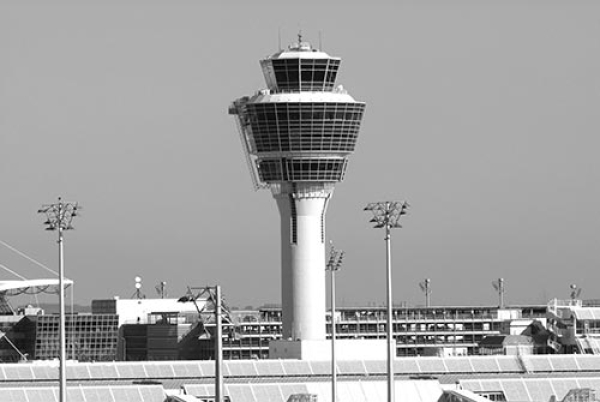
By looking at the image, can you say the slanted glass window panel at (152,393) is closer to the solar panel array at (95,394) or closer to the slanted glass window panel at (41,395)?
the solar panel array at (95,394)

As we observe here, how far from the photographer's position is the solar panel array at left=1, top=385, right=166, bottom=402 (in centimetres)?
18550

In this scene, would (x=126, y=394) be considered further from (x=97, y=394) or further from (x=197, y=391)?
(x=197, y=391)

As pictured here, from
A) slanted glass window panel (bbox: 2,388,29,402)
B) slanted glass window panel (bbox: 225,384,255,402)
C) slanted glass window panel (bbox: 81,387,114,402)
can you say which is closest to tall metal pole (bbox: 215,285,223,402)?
slanted glass window panel (bbox: 2,388,29,402)

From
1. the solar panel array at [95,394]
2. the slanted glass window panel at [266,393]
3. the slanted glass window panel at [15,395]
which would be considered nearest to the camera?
the slanted glass window panel at [15,395]

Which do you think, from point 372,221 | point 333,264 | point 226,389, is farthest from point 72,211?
point 226,389

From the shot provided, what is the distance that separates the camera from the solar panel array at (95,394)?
186m

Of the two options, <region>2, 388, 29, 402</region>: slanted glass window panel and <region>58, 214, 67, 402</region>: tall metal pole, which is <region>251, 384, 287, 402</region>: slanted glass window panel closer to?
<region>2, 388, 29, 402</region>: slanted glass window panel

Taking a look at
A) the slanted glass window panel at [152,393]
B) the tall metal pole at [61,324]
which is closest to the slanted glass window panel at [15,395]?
the slanted glass window panel at [152,393]

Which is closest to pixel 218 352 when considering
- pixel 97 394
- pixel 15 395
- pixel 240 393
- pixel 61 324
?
pixel 61 324

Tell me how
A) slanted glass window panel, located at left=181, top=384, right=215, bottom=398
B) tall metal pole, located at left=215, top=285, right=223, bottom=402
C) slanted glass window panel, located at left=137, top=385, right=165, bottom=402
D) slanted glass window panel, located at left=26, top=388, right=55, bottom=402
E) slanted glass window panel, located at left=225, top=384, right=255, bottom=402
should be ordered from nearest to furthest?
tall metal pole, located at left=215, top=285, right=223, bottom=402, slanted glass window panel, located at left=26, top=388, right=55, bottom=402, slanted glass window panel, located at left=137, top=385, right=165, bottom=402, slanted glass window panel, located at left=225, top=384, right=255, bottom=402, slanted glass window panel, located at left=181, top=384, right=215, bottom=398

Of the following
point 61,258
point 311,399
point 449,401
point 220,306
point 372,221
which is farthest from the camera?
point 449,401

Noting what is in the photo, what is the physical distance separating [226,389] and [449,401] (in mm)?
→ 20720

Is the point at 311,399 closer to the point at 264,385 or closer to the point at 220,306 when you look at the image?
the point at 264,385

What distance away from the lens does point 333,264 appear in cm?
17762
